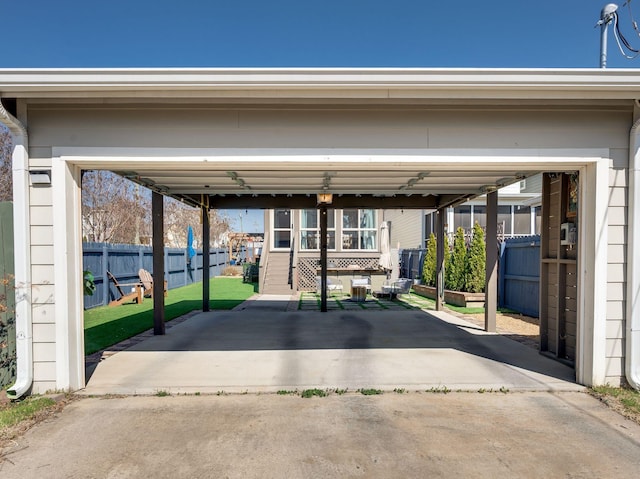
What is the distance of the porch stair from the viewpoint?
46.1 ft

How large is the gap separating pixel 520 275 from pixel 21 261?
10.0 metres

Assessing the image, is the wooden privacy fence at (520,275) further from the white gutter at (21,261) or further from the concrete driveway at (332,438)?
the white gutter at (21,261)

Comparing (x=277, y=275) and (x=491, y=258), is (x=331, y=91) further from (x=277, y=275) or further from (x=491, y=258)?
(x=277, y=275)

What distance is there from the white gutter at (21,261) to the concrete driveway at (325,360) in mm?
666

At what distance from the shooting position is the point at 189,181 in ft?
21.4

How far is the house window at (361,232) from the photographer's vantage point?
50.5ft

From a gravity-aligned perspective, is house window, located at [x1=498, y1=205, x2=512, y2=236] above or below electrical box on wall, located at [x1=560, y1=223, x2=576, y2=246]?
above

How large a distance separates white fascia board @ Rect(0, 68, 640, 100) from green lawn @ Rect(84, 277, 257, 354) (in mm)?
4008

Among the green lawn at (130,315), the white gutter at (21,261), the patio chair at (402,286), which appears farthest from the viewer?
the patio chair at (402,286)

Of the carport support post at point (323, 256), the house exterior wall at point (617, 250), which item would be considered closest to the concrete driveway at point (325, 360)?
the house exterior wall at point (617, 250)

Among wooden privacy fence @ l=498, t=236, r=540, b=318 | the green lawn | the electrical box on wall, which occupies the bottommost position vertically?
the green lawn

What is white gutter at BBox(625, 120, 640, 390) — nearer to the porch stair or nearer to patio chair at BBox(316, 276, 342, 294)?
patio chair at BBox(316, 276, 342, 294)

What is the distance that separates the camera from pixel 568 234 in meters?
4.93

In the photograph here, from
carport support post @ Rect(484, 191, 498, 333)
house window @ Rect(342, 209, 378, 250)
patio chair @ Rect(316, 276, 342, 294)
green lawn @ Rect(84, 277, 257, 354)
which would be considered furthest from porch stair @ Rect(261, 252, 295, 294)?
carport support post @ Rect(484, 191, 498, 333)
